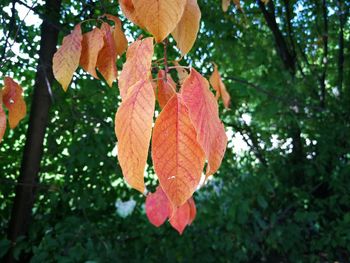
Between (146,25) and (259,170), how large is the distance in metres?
2.33

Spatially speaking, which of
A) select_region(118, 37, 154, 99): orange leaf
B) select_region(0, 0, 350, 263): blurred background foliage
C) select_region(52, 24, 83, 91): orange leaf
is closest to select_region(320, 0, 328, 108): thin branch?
select_region(0, 0, 350, 263): blurred background foliage

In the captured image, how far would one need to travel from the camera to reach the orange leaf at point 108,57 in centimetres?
77

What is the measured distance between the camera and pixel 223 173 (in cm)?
251

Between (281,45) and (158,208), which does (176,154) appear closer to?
(158,208)

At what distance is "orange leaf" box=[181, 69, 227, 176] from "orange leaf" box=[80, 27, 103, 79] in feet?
1.07

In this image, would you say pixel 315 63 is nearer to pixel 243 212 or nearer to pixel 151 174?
pixel 243 212

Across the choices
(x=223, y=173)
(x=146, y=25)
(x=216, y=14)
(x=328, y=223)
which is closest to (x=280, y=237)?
(x=328, y=223)

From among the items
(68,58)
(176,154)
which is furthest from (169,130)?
(68,58)

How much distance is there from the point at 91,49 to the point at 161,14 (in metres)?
0.34

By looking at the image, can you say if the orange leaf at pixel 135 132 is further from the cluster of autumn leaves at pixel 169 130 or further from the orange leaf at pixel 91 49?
the orange leaf at pixel 91 49

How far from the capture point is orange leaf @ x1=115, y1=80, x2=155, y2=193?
0.40 metres

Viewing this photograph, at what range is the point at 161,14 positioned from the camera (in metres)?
0.45

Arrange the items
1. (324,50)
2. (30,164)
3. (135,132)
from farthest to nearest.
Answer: (324,50), (30,164), (135,132)

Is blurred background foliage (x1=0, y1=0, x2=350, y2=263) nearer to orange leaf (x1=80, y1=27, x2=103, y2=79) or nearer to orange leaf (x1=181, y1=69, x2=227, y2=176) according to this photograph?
orange leaf (x1=80, y1=27, x2=103, y2=79)
